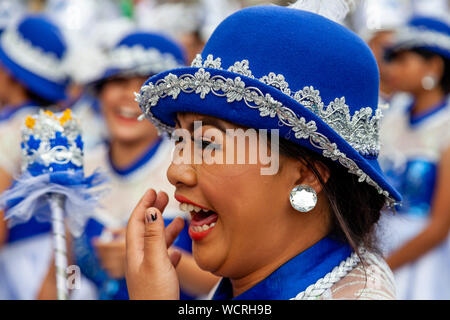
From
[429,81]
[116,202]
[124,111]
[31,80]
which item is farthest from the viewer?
[429,81]

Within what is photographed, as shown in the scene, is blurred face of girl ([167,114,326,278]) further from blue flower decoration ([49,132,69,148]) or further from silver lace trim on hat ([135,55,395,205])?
blue flower decoration ([49,132,69,148])

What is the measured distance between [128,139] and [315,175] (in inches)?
84.5

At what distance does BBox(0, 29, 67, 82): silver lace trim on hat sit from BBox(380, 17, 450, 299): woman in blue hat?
2.71 metres

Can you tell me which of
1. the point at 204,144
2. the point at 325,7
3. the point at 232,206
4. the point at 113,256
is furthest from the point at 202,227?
the point at 113,256

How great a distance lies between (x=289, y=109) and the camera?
5.56ft

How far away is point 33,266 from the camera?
4434mm

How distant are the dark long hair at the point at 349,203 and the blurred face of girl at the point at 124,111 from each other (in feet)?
6.72

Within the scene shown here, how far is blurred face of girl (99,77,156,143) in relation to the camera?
378 centimetres

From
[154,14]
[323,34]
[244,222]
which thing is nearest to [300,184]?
[244,222]

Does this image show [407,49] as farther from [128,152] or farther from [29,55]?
[29,55]

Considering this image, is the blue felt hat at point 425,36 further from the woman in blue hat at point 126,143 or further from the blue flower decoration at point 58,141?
the blue flower decoration at point 58,141

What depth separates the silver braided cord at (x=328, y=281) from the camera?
1786mm

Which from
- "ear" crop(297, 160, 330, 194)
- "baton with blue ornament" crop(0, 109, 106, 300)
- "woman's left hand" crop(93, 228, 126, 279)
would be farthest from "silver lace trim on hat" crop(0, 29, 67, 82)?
"ear" crop(297, 160, 330, 194)
